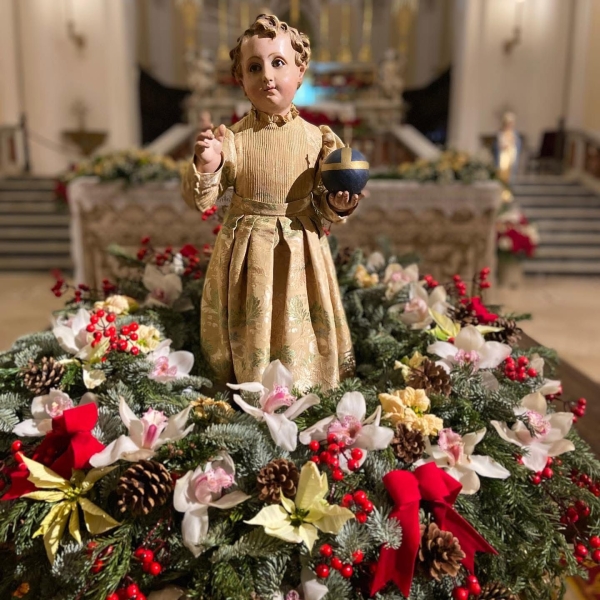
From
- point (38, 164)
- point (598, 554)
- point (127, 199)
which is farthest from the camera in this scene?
point (38, 164)

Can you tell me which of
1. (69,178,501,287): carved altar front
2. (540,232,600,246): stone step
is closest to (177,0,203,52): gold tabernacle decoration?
(540,232,600,246): stone step

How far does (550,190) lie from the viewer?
762 centimetres

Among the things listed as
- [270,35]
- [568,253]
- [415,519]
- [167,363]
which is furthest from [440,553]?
[568,253]

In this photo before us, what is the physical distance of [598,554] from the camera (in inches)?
45.2

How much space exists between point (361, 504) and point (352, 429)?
6.7 inches

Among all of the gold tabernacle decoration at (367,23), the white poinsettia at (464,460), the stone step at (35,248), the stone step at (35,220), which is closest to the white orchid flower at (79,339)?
the white poinsettia at (464,460)

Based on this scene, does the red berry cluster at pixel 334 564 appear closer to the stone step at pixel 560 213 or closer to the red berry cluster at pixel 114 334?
the red berry cluster at pixel 114 334

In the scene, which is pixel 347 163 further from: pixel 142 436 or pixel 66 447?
pixel 66 447

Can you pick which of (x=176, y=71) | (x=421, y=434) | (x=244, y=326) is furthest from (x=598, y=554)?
(x=176, y=71)

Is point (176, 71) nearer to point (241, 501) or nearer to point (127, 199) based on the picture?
point (127, 199)

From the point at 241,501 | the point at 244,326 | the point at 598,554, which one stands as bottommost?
the point at 598,554

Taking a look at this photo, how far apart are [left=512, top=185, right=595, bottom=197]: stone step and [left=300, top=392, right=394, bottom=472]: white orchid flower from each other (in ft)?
22.5

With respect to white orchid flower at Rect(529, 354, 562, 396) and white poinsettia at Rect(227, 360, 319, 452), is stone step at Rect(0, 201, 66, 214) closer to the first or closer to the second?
white poinsettia at Rect(227, 360, 319, 452)

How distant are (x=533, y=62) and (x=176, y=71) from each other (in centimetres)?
657
